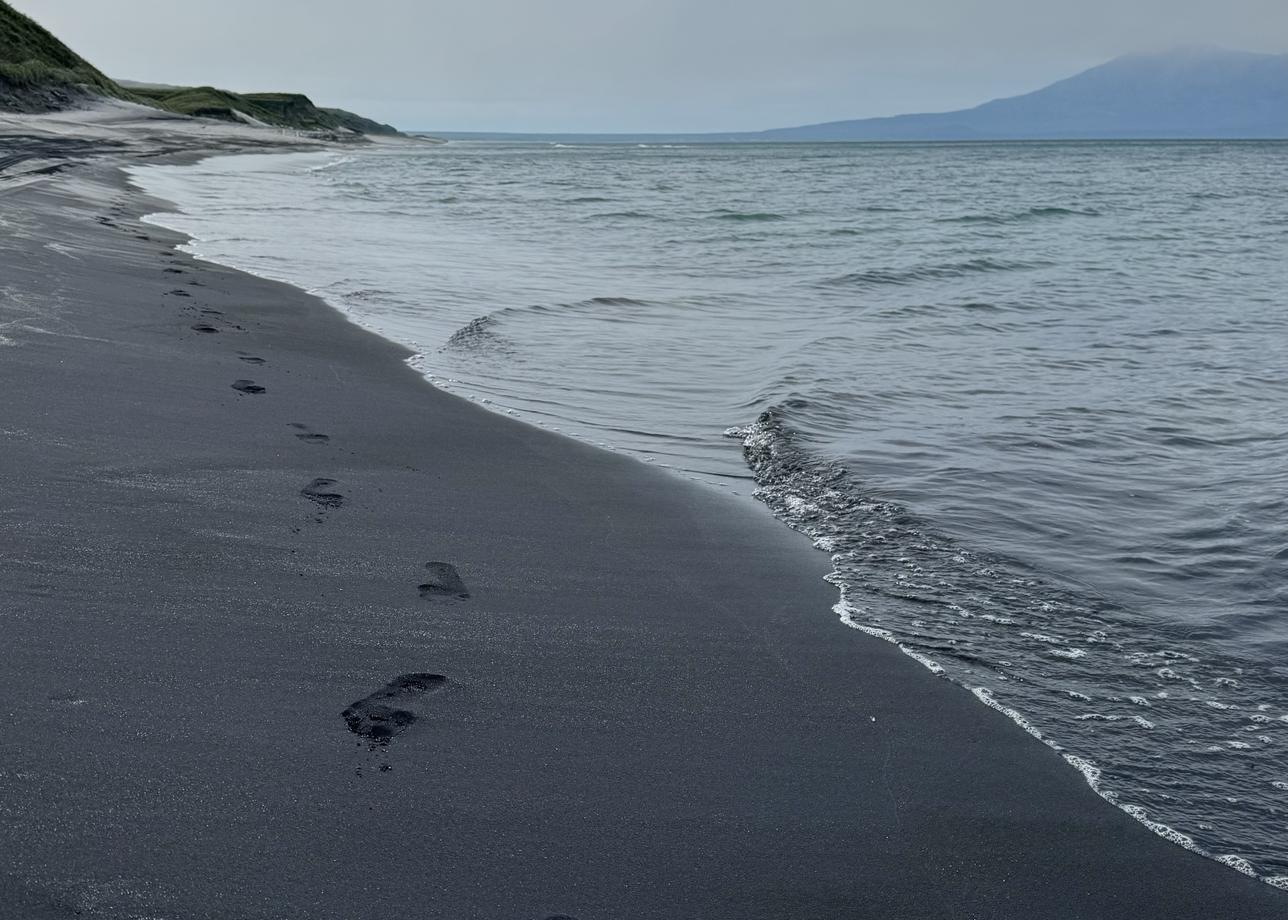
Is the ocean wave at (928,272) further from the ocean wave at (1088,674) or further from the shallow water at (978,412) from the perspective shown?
the ocean wave at (1088,674)

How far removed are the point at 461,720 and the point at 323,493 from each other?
6.88 ft

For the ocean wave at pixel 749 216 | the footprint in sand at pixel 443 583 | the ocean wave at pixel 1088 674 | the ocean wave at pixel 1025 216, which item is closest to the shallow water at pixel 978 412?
the ocean wave at pixel 1088 674

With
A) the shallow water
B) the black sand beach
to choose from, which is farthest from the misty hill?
the black sand beach

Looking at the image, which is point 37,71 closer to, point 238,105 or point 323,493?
point 238,105

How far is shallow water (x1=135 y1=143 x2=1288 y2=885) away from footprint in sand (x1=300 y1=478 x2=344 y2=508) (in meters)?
2.13

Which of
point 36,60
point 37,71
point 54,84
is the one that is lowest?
point 54,84

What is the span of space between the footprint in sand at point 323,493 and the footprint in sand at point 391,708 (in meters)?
1.66

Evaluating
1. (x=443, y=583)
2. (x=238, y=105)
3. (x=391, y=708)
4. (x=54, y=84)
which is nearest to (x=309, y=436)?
(x=443, y=583)

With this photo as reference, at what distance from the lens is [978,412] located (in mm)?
8289

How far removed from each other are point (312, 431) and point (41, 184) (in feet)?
→ 42.6

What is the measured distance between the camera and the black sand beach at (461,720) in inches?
100

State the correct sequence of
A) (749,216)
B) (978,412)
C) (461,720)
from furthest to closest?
(749,216)
(978,412)
(461,720)

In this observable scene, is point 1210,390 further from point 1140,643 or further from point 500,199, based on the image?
point 500,199

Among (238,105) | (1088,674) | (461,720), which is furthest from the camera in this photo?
(238,105)
